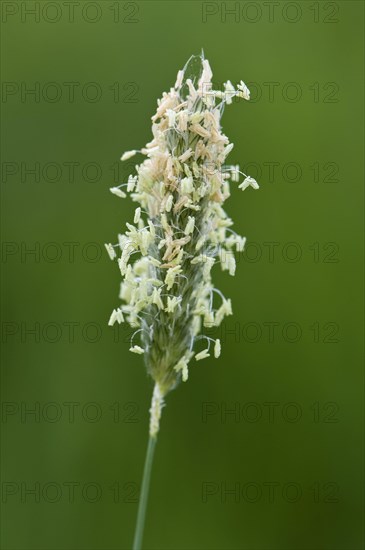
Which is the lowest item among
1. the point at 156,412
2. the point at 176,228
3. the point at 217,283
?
the point at 156,412

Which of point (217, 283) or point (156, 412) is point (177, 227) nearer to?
point (156, 412)

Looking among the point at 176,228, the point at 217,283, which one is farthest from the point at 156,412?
the point at 217,283

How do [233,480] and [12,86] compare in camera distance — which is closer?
[233,480]

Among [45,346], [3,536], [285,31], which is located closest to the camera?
[3,536]

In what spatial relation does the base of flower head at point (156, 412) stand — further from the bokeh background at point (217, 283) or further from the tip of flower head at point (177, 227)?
the bokeh background at point (217, 283)

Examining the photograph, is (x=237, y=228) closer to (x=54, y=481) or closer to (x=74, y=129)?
(x=74, y=129)

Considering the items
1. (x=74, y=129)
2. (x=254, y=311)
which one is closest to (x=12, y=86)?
(x=74, y=129)

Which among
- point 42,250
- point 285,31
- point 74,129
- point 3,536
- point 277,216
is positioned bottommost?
point 3,536
